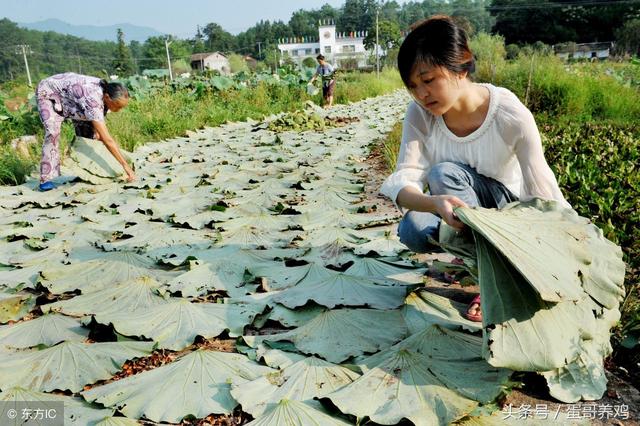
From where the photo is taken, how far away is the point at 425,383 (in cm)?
149

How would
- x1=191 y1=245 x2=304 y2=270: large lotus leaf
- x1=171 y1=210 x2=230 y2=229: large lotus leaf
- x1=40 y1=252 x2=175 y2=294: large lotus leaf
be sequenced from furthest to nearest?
x1=171 y1=210 x2=230 y2=229: large lotus leaf < x1=191 y1=245 x2=304 y2=270: large lotus leaf < x1=40 y1=252 x2=175 y2=294: large lotus leaf

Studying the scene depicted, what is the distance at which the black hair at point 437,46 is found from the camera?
5.57 feet

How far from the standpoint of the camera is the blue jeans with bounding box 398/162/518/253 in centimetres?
196

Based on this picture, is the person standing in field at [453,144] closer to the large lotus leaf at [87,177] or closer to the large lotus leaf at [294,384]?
the large lotus leaf at [294,384]

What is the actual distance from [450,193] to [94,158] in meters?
3.79

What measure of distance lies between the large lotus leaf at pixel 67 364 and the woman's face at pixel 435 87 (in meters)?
1.37

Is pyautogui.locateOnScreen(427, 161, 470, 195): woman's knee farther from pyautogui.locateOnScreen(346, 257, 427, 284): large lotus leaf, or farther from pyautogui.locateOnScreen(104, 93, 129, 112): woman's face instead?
pyautogui.locateOnScreen(104, 93, 129, 112): woman's face

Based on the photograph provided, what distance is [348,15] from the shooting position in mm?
103125

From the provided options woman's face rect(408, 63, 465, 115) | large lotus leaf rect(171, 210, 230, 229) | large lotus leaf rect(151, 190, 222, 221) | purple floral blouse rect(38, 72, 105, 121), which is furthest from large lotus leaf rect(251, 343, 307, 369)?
purple floral blouse rect(38, 72, 105, 121)

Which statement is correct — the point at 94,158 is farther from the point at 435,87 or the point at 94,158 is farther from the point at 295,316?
the point at 435,87

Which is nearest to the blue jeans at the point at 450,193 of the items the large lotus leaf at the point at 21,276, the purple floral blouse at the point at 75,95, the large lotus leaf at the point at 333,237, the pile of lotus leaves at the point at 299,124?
the large lotus leaf at the point at 333,237

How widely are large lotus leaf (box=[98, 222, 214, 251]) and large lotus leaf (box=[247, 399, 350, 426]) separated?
1581mm

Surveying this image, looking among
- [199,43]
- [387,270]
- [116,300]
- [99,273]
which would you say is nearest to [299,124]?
[99,273]

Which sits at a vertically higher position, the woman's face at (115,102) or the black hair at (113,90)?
the black hair at (113,90)
